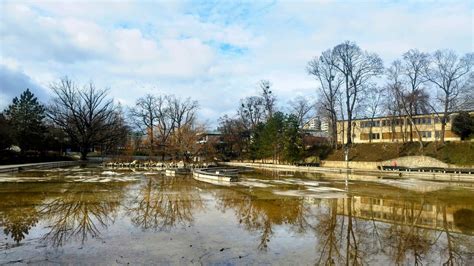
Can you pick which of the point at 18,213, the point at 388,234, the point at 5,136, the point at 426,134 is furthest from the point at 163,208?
the point at 426,134

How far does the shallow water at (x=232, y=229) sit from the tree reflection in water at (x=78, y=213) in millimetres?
29

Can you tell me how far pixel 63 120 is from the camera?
51.3 meters

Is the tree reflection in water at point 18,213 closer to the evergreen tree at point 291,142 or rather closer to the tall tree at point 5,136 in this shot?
the tall tree at point 5,136

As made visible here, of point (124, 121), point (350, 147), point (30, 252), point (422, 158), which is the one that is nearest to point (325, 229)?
point (30, 252)

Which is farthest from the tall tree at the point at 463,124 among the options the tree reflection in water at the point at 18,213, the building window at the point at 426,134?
the tree reflection in water at the point at 18,213

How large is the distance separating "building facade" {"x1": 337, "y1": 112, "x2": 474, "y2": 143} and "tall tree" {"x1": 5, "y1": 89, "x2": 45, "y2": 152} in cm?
3810

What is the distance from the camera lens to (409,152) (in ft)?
136

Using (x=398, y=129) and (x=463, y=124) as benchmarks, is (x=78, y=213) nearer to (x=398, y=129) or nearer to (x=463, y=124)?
(x=463, y=124)

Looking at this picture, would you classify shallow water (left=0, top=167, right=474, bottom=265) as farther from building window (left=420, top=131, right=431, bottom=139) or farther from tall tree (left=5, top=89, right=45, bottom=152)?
building window (left=420, top=131, right=431, bottom=139)

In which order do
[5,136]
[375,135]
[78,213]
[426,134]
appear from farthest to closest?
[375,135] < [426,134] < [5,136] < [78,213]

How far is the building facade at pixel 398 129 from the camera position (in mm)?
47688

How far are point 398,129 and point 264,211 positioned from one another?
157 feet

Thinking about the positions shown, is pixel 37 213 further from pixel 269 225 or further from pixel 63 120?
pixel 63 120

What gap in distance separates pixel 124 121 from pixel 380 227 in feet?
205
